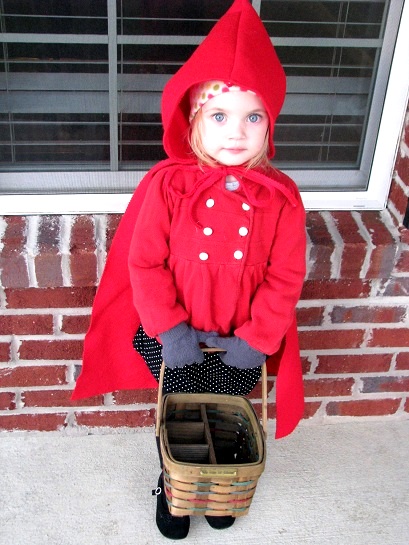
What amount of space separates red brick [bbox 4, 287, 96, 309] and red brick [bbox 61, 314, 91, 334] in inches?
1.8

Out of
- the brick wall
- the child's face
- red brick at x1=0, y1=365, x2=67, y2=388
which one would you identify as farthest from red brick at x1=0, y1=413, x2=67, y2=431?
the child's face

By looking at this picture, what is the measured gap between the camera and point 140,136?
222 centimetres

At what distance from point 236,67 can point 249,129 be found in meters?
0.16

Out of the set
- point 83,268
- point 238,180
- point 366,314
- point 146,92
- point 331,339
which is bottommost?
point 331,339

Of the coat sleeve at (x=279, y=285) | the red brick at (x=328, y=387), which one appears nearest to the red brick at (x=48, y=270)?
the coat sleeve at (x=279, y=285)

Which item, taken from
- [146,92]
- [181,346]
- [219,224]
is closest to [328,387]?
[181,346]

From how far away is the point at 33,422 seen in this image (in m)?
2.40

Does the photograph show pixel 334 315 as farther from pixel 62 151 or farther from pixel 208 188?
pixel 62 151

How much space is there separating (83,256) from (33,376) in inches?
20.4

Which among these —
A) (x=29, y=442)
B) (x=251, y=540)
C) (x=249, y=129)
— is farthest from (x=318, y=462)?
(x=249, y=129)

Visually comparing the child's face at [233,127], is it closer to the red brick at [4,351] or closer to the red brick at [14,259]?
the red brick at [14,259]

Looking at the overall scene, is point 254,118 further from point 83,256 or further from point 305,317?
point 305,317

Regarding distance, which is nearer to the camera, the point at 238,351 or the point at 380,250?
the point at 238,351

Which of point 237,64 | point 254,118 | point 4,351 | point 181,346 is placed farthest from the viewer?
point 4,351
